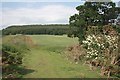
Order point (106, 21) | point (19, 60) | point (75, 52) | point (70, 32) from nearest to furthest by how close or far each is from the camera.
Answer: point (19, 60) → point (75, 52) → point (106, 21) → point (70, 32)

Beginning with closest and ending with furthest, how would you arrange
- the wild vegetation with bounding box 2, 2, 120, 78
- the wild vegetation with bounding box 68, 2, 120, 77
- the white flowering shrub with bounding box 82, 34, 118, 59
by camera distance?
the wild vegetation with bounding box 2, 2, 120, 78, the wild vegetation with bounding box 68, 2, 120, 77, the white flowering shrub with bounding box 82, 34, 118, 59

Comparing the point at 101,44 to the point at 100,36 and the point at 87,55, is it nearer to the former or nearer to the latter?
the point at 100,36

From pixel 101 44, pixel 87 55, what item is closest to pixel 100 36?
pixel 101 44

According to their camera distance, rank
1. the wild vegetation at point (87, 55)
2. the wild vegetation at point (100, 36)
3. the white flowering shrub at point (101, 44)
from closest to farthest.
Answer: the wild vegetation at point (87, 55) → the wild vegetation at point (100, 36) → the white flowering shrub at point (101, 44)

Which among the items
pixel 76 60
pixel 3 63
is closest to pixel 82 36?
pixel 76 60

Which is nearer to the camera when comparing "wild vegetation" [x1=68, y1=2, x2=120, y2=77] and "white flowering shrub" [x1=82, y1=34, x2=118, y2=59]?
"wild vegetation" [x1=68, y1=2, x2=120, y2=77]

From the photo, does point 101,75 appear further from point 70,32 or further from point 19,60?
point 70,32

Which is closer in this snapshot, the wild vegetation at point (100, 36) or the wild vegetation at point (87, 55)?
the wild vegetation at point (87, 55)

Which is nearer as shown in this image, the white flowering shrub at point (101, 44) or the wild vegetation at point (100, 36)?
the wild vegetation at point (100, 36)

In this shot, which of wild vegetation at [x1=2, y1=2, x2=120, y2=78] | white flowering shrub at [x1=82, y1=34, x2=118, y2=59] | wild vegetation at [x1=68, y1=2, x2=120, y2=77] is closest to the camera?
Result: wild vegetation at [x1=2, y1=2, x2=120, y2=78]

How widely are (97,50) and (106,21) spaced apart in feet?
28.9

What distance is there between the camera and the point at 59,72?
16.7 m

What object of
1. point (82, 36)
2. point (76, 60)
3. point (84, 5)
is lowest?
point (76, 60)

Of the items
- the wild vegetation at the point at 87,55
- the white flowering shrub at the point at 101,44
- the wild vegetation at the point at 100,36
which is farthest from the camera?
the white flowering shrub at the point at 101,44
